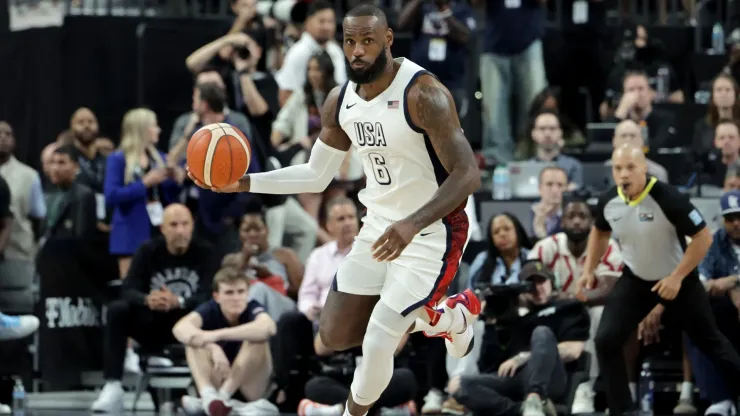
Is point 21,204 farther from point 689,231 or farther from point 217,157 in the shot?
point 689,231

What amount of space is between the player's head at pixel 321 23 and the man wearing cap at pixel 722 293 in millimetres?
4296

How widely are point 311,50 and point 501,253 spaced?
3352mm

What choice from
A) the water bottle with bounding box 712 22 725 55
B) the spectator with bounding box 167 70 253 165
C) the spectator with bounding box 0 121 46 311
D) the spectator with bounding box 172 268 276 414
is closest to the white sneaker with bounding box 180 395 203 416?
the spectator with bounding box 172 268 276 414

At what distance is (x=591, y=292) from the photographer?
10.3 meters

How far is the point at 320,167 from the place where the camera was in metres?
7.80

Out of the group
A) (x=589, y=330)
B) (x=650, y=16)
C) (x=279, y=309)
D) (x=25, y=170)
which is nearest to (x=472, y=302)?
(x=589, y=330)

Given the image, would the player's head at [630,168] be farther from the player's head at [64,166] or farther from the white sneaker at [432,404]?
Answer: the player's head at [64,166]

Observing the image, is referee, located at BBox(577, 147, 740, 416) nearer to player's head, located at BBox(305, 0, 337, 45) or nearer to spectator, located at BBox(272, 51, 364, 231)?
spectator, located at BBox(272, 51, 364, 231)

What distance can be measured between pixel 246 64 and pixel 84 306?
2706 mm

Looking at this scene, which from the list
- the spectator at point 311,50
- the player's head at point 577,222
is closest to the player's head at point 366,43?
the player's head at point 577,222

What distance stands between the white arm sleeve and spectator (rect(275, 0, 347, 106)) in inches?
207

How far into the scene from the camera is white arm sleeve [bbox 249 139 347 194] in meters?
7.73

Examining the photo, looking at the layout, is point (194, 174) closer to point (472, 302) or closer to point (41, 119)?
point (472, 302)

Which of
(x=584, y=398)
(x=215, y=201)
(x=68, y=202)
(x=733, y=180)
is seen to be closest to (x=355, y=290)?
(x=584, y=398)
